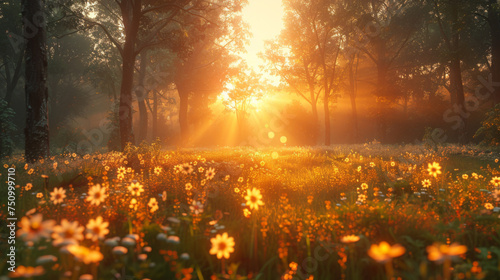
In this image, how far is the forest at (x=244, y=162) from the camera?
280 centimetres

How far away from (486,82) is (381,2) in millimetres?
13348

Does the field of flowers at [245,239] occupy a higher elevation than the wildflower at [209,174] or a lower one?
lower

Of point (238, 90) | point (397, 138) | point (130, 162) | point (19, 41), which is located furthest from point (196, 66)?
point (397, 138)

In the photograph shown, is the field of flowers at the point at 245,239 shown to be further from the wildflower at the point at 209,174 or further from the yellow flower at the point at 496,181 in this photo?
the wildflower at the point at 209,174

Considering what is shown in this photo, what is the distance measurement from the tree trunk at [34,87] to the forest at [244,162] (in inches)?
1.5

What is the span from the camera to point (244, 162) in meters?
10.1

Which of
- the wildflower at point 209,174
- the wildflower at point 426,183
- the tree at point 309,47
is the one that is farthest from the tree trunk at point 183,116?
the wildflower at point 426,183

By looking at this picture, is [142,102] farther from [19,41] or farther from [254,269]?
[254,269]

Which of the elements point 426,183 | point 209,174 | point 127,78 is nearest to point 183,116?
point 127,78

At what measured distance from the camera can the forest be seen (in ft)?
9.18

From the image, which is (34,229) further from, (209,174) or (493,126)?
(493,126)

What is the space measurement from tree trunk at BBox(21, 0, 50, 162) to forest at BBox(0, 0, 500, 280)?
39 mm

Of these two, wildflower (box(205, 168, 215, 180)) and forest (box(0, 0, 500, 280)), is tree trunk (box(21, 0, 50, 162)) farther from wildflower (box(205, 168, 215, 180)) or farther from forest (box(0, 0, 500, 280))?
wildflower (box(205, 168, 215, 180))

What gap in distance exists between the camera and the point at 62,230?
1.62 metres
